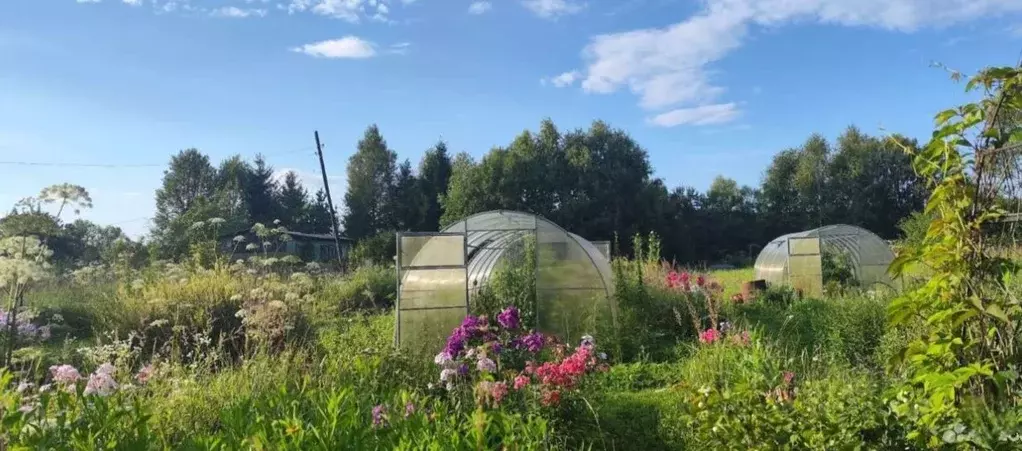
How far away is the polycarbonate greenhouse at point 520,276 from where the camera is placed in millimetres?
9055

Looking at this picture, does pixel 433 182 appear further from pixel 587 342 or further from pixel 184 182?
pixel 587 342

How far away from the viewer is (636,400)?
243 inches

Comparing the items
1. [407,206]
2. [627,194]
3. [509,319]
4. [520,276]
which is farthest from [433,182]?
[509,319]

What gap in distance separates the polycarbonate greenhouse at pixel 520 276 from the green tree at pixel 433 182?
28.4m

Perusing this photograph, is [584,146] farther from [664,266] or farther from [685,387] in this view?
[685,387]

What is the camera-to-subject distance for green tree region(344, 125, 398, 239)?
136 ft

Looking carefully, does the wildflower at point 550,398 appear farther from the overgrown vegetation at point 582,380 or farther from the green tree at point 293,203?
the green tree at point 293,203

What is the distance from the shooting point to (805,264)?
16547 mm

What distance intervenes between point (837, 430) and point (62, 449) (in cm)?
313

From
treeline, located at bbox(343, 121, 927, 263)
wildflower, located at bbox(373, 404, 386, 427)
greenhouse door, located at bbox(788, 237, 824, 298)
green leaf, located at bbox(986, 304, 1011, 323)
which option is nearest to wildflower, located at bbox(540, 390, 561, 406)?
wildflower, located at bbox(373, 404, 386, 427)

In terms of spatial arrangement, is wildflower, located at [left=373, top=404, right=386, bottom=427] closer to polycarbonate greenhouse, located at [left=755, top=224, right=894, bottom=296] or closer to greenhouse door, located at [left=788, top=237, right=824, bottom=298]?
polycarbonate greenhouse, located at [left=755, top=224, right=894, bottom=296]

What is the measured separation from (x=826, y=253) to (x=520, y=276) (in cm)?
1055

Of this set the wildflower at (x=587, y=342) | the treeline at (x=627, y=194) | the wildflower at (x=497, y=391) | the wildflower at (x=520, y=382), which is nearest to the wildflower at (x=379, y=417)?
the wildflower at (x=497, y=391)

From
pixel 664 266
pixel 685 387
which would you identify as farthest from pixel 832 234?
pixel 685 387
